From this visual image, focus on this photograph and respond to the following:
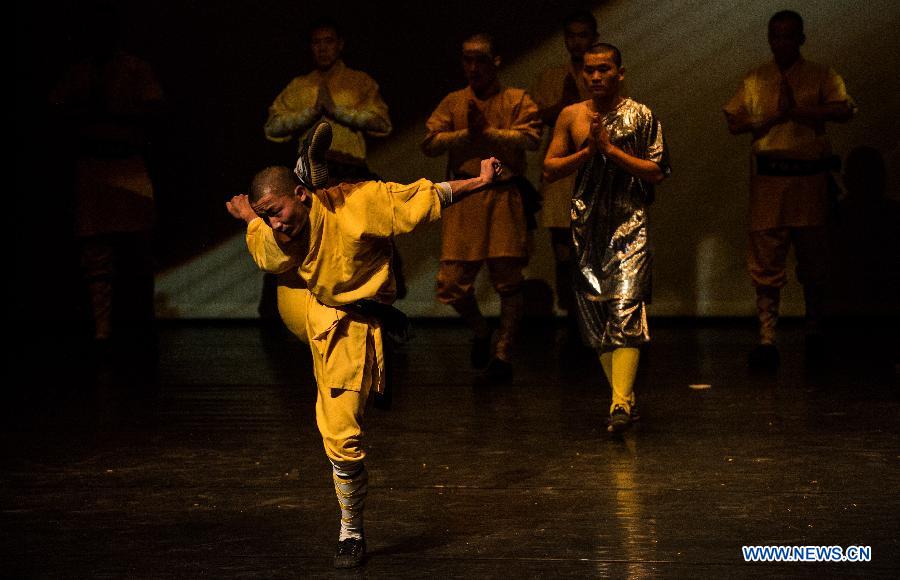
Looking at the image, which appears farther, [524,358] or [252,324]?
[252,324]

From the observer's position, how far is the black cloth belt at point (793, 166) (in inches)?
241

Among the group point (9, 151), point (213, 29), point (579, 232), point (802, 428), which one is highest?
point (213, 29)

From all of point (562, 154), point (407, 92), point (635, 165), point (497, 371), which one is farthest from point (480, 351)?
point (407, 92)

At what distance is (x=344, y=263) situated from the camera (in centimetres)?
316

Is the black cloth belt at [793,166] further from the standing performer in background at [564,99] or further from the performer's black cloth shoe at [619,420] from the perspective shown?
the performer's black cloth shoe at [619,420]

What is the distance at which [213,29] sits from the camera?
7891mm

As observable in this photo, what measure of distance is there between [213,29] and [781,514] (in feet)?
17.6

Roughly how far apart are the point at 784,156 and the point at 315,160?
139 inches

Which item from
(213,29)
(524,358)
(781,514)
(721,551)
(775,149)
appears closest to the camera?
(721,551)

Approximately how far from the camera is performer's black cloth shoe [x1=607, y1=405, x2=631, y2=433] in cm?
455

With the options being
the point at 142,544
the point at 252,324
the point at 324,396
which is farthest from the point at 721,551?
the point at 252,324

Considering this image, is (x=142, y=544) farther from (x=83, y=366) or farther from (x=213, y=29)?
(x=213, y=29)

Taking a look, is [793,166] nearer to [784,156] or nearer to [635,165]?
[784,156]

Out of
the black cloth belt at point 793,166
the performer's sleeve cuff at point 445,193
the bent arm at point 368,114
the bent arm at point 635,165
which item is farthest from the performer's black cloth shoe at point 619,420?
the bent arm at point 368,114
